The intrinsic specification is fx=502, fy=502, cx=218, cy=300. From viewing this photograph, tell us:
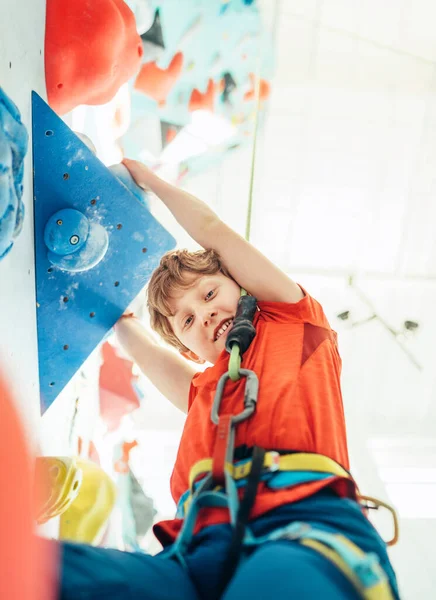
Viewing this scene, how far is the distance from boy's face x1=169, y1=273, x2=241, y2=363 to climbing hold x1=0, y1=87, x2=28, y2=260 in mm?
549

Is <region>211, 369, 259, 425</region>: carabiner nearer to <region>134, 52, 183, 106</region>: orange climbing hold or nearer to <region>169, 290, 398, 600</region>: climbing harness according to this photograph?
<region>169, 290, 398, 600</region>: climbing harness

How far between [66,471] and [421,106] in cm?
186

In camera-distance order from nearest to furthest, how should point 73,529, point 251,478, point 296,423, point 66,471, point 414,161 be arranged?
point 251,478 < point 296,423 < point 66,471 < point 73,529 < point 414,161

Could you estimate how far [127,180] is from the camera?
130cm

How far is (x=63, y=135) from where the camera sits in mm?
1039

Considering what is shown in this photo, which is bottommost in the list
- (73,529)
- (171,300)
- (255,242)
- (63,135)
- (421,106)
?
(73,529)

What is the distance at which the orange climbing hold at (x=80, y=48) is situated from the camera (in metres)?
1.06

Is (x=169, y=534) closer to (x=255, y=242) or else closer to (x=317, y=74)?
(x=255, y=242)

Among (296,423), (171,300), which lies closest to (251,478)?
(296,423)

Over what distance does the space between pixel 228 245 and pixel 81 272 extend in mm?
358

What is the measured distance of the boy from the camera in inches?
24.7

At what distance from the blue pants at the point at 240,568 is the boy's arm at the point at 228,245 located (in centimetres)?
51

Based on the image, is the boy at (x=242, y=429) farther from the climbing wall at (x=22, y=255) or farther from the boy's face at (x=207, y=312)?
the climbing wall at (x=22, y=255)

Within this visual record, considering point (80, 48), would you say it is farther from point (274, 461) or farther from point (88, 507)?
point (88, 507)
